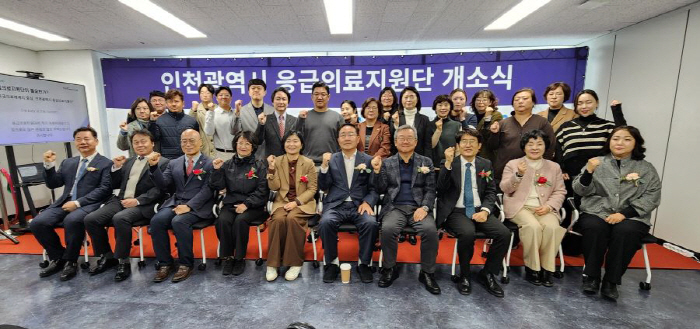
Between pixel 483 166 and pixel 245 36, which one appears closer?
pixel 483 166

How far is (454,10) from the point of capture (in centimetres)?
387

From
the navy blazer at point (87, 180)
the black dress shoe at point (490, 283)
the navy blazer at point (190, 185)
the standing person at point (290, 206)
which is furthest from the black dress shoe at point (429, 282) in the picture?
the navy blazer at point (87, 180)

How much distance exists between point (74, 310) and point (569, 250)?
5133 millimetres

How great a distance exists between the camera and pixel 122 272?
2971 mm

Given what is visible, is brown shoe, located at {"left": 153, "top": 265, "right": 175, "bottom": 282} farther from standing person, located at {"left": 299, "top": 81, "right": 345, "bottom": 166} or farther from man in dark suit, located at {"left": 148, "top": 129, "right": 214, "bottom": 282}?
standing person, located at {"left": 299, "top": 81, "right": 345, "bottom": 166}

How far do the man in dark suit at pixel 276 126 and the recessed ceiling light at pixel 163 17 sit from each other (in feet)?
6.25

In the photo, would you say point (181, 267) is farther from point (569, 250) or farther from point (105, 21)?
point (569, 250)

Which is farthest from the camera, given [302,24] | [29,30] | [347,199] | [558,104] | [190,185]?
[29,30]

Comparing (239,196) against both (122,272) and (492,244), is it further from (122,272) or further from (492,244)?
(492,244)

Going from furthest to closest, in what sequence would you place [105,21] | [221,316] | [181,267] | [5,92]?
[5,92]
[105,21]
[181,267]
[221,316]

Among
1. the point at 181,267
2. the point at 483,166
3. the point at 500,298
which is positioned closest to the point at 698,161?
the point at 483,166

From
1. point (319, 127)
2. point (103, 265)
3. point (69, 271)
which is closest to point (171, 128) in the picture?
point (103, 265)

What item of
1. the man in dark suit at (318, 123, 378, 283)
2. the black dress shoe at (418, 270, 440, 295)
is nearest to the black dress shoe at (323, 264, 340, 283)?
the man in dark suit at (318, 123, 378, 283)

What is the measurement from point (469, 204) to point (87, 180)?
14.2 ft
